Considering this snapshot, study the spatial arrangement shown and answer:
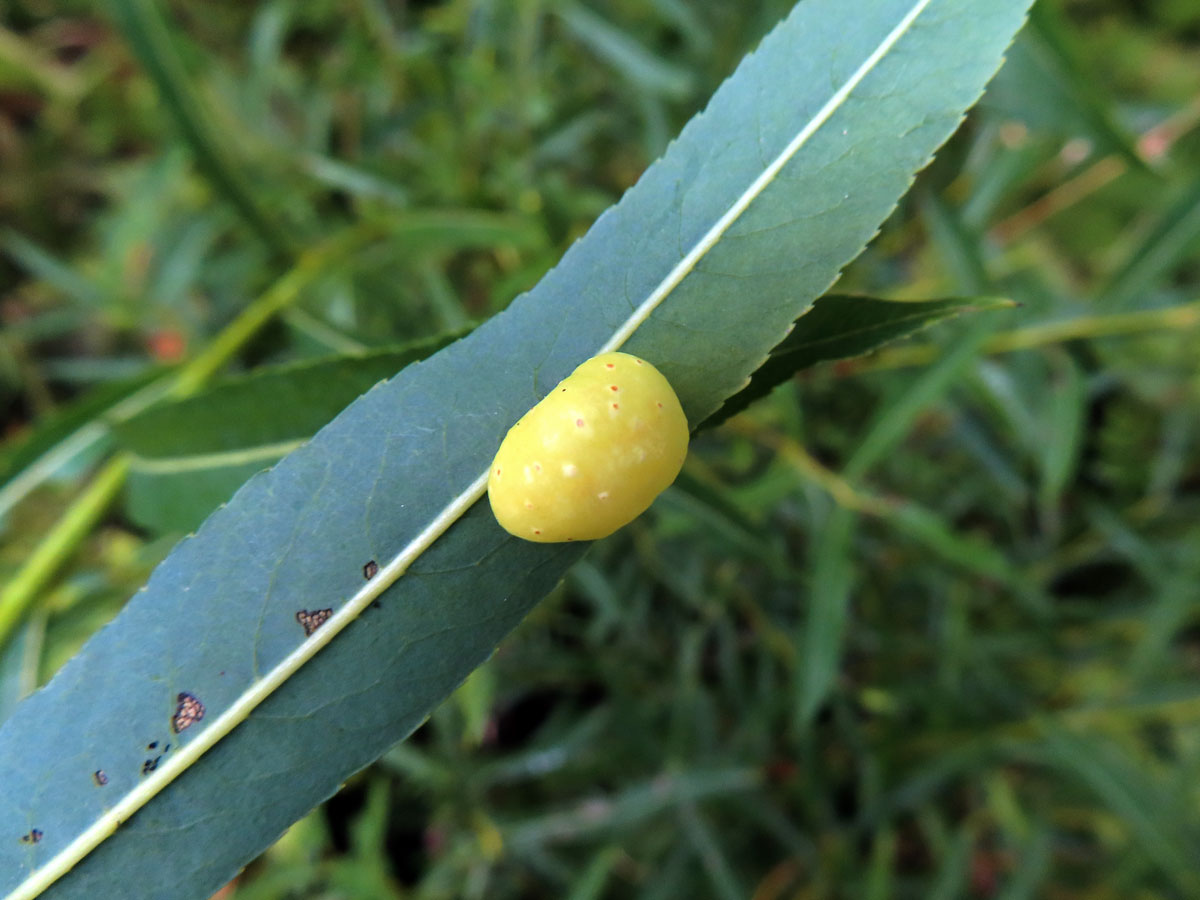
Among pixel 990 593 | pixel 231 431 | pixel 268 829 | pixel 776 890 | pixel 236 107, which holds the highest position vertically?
pixel 236 107

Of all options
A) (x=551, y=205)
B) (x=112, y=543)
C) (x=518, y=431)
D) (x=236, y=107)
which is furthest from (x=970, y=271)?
(x=112, y=543)

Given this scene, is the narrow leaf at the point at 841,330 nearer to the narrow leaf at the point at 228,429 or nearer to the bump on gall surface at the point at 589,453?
the bump on gall surface at the point at 589,453

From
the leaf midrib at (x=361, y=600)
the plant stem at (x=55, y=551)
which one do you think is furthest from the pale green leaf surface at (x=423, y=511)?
the plant stem at (x=55, y=551)

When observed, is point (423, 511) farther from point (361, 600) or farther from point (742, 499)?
point (742, 499)

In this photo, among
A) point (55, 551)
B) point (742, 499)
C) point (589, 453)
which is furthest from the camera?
point (742, 499)

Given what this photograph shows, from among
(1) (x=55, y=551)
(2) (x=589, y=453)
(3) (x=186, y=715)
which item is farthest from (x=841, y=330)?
(1) (x=55, y=551)

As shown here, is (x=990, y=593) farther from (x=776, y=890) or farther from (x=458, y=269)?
(x=458, y=269)
